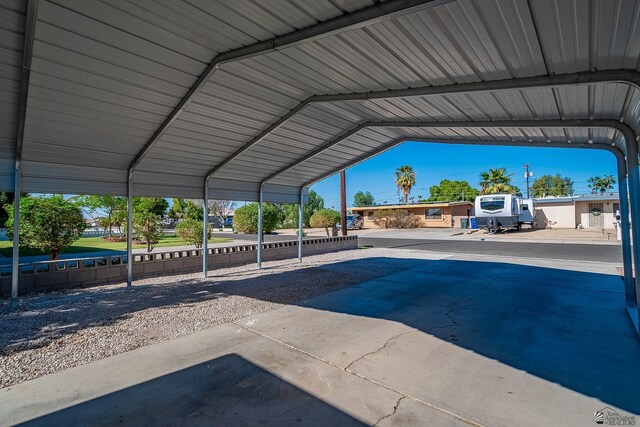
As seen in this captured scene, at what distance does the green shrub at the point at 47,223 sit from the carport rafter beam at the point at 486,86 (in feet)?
22.2

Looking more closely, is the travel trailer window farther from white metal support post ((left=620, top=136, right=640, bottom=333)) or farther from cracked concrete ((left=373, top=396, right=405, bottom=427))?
cracked concrete ((left=373, top=396, right=405, bottom=427))

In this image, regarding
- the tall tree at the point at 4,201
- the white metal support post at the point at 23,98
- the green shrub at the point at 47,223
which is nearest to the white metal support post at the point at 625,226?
the white metal support post at the point at 23,98

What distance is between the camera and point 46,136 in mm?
6066

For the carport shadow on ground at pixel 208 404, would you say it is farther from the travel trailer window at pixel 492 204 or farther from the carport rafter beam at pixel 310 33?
the travel trailer window at pixel 492 204

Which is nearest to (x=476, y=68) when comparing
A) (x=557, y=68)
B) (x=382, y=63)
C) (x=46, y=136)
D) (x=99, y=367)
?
(x=557, y=68)

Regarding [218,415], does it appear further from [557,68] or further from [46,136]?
[46,136]

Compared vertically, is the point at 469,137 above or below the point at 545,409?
above

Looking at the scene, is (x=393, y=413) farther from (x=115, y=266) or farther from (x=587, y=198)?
(x=587, y=198)

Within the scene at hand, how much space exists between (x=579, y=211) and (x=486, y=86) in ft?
111

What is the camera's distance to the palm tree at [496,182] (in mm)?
36219

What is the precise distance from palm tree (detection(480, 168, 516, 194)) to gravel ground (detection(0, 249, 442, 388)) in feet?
104

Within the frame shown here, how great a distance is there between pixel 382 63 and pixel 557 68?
2264mm

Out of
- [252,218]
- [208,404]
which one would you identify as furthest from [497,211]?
[208,404]

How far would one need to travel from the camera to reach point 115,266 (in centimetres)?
910
